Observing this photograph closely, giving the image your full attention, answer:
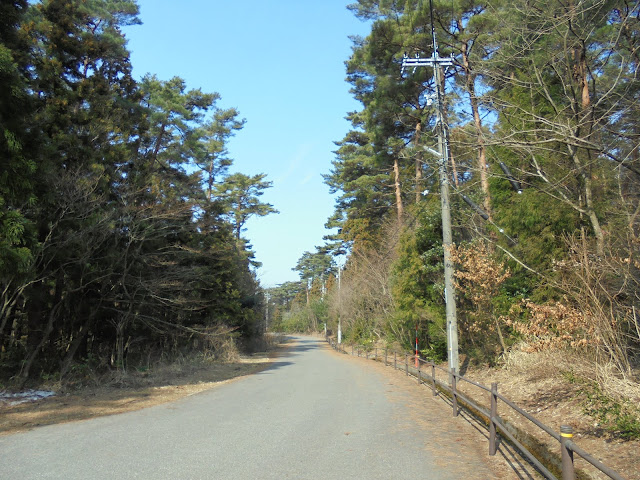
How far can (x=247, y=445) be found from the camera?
695cm

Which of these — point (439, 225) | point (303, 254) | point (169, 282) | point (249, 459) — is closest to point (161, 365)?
point (169, 282)

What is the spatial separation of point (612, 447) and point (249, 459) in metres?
5.00

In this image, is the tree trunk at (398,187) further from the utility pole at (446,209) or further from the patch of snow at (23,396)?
the patch of snow at (23,396)

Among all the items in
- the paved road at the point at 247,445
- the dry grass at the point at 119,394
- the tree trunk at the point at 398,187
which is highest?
the tree trunk at the point at 398,187

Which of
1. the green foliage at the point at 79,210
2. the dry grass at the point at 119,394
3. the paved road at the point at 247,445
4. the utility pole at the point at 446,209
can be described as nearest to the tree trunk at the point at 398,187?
the green foliage at the point at 79,210

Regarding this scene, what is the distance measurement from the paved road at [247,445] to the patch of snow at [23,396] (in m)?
3.65

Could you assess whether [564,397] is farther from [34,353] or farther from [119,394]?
[34,353]

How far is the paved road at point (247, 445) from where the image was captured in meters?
5.69

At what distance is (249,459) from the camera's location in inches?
245

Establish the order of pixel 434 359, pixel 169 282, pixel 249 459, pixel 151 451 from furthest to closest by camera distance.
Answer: pixel 434 359, pixel 169 282, pixel 151 451, pixel 249 459

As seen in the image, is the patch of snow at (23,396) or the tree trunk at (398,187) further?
the tree trunk at (398,187)

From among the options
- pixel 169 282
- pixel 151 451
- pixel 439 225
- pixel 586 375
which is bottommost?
pixel 151 451

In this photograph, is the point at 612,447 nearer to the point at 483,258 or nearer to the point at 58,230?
the point at 483,258

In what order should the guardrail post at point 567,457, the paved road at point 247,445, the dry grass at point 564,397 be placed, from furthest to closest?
the dry grass at point 564,397 < the paved road at point 247,445 < the guardrail post at point 567,457
